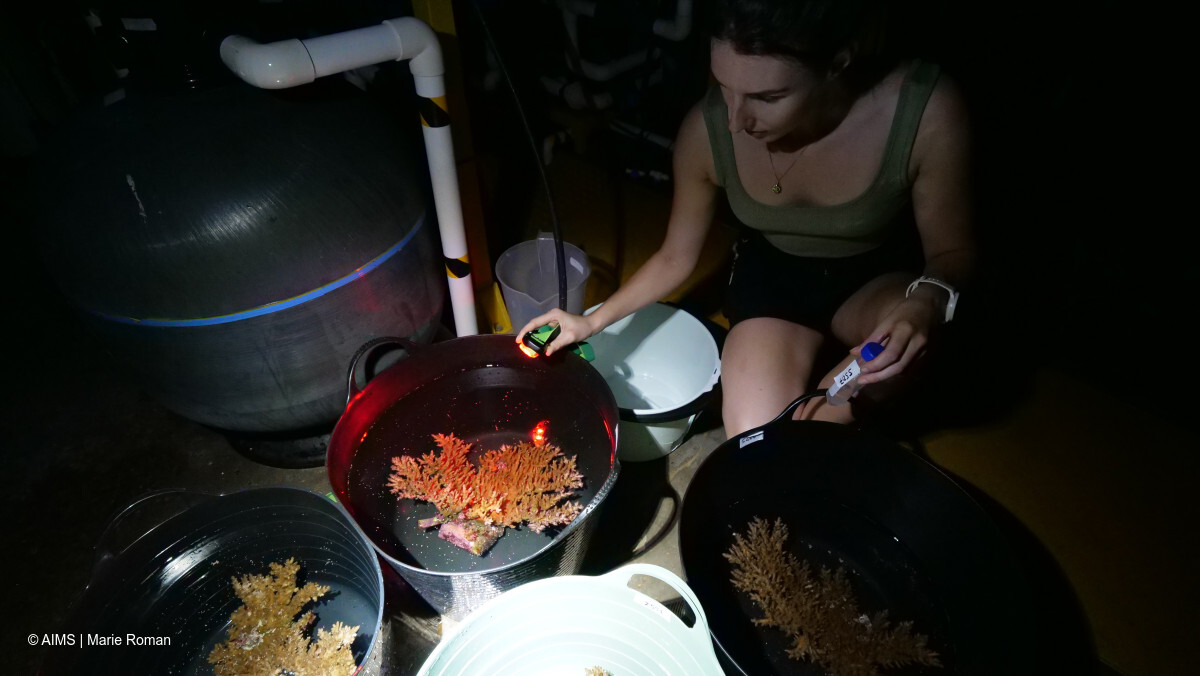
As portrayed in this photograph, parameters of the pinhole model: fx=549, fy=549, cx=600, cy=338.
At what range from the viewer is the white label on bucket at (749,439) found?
108cm

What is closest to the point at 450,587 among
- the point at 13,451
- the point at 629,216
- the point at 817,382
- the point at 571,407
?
the point at 571,407

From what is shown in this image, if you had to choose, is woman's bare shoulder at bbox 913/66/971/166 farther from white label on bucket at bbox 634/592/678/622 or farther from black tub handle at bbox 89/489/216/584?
black tub handle at bbox 89/489/216/584

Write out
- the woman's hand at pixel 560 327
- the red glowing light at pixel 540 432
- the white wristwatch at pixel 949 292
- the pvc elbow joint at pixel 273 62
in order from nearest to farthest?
1. the pvc elbow joint at pixel 273 62
2. the white wristwatch at pixel 949 292
3. the woman's hand at pixel 560 327
4. the red glowing light at pixel 540 432

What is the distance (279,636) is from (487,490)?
0.50m

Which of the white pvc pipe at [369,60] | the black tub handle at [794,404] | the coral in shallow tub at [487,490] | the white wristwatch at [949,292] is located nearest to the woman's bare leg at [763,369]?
the black tub handle at [794,404]

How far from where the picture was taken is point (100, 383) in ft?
5.87

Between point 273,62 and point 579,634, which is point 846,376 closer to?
point 579,634

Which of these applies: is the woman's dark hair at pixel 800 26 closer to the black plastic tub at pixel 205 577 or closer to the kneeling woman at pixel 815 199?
the kneeling woman at pixel 815 199

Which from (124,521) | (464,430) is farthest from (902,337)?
(124,521)

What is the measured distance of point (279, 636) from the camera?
3.65ft

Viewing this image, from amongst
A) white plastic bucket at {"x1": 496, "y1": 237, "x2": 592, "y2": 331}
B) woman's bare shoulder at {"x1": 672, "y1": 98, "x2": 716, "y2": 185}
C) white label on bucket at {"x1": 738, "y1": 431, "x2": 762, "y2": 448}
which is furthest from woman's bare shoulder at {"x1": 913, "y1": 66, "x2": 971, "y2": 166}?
white plastic bucket at {"x1": 496, "y1": 237, "x2": 592, "y2": 331}

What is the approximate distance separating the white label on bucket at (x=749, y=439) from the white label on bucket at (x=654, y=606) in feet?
1.14

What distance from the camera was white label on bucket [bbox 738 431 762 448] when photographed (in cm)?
108

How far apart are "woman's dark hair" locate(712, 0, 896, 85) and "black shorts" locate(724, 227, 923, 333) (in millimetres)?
547
